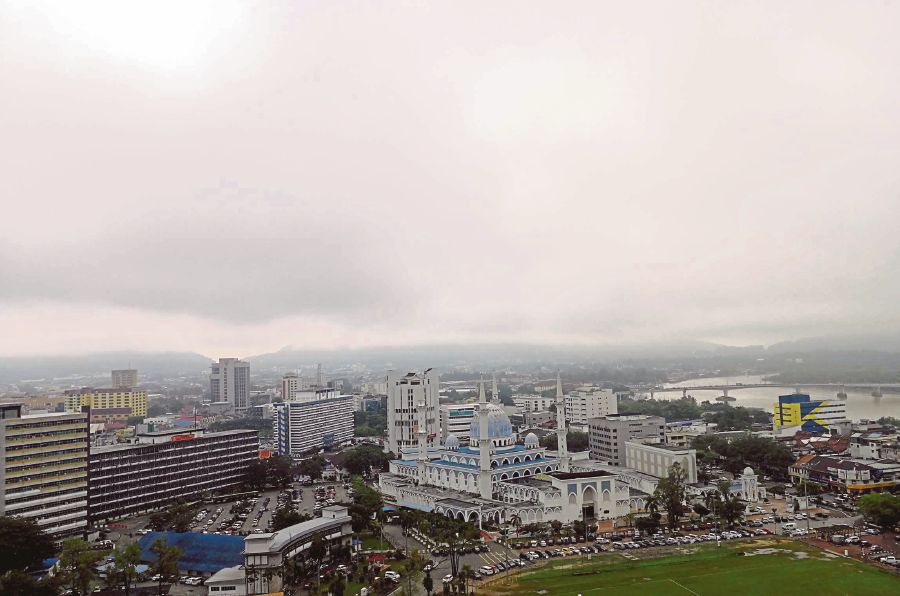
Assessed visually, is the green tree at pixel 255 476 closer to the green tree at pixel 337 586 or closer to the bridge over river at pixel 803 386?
the green tree at pixel 337 586

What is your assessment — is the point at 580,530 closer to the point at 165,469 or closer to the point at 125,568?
the point at 125,568

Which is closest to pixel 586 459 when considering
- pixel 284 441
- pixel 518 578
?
pixel 518 578

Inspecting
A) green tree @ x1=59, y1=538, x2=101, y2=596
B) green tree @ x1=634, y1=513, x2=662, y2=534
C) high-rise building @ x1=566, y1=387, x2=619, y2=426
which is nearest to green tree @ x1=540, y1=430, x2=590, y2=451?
high-rise building @ x1=566, y1=387, x2=619, y2=426

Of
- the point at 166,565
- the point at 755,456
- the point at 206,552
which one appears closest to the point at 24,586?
the point at 166,565

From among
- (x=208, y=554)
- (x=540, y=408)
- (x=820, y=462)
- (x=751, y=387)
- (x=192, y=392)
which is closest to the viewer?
(x=208, y=554)

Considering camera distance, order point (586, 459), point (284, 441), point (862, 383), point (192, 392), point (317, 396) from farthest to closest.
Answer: point (192, 392), point (862, 383), point (317, 396), point (284, 441), point (586, 459)

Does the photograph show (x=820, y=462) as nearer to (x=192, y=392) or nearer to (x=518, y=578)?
(x=518, y=578)

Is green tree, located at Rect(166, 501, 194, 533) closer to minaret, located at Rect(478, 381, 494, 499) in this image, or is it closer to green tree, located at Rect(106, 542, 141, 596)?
green tree, located at Rect(106, 542, 141, 596)
